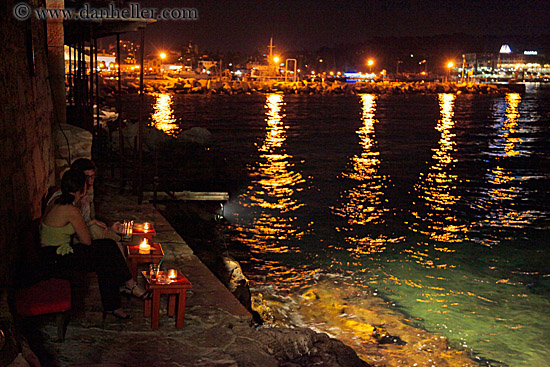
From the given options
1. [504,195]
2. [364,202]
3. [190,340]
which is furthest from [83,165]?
[504,195]

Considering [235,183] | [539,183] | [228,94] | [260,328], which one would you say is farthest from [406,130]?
[228,94]

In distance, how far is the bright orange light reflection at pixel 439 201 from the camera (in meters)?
13.3

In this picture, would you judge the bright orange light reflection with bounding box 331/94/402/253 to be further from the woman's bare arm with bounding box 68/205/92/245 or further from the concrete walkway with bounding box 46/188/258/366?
the woman's bare arm with bounding box 68/205/92/245

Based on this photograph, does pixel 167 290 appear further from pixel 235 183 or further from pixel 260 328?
pixel 235 183

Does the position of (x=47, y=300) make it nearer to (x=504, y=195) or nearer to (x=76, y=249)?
(x=76, y=249)

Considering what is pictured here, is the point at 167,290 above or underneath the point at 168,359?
above

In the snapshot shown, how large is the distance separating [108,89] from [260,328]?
68085 millimetres

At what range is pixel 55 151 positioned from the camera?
773cm

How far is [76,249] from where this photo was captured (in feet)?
17.3

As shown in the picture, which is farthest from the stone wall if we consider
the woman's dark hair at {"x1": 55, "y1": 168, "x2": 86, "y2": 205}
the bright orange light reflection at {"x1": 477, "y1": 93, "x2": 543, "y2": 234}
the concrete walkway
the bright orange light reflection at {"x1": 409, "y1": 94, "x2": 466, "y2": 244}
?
the bright orange light reflection at {"x1": 477, "y1": 93, "x2": 543, "y2": 234}

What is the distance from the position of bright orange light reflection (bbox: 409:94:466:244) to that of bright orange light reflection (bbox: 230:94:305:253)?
3.22 metres

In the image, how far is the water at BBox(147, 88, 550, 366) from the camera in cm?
865

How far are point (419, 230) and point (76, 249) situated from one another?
964 cm

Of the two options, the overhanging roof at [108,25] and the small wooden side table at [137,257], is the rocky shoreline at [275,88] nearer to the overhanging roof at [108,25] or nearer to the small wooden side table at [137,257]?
the overhanging roof at [108,25]
